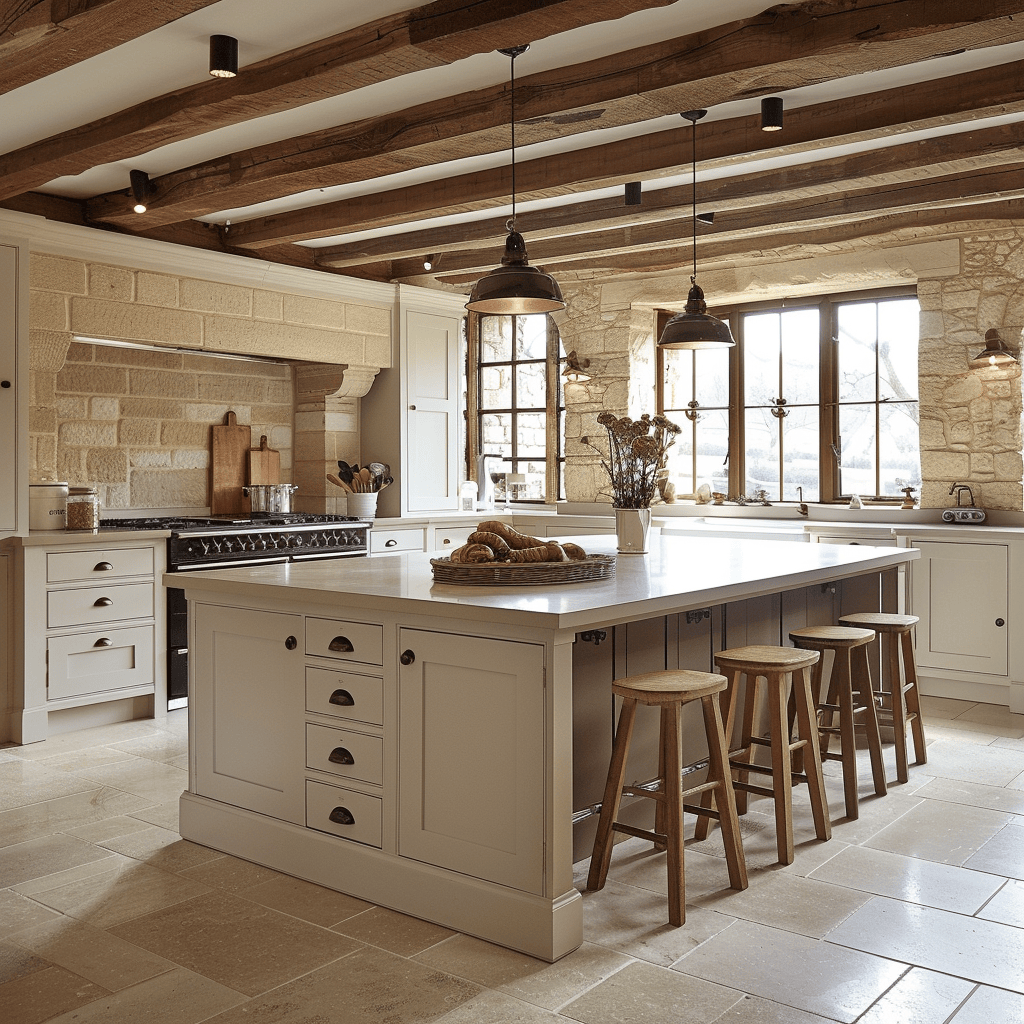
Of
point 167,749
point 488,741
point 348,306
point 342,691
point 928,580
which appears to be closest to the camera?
point 488,741

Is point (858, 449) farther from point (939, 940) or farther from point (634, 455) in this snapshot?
point (939, 940)

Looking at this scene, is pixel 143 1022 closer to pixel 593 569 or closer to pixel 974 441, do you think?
pixel 593 569

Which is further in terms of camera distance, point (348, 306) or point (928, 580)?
point (348, 306)

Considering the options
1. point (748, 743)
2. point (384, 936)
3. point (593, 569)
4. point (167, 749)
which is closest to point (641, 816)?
point (748, 743)

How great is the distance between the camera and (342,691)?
3080 mm

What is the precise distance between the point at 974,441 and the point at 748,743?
10.0ft

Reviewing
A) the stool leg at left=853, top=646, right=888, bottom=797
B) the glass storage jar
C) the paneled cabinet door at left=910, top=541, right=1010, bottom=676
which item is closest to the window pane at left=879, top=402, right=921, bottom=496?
the paneled cabinet door at left=910, top=541, right=1010, bottom=676

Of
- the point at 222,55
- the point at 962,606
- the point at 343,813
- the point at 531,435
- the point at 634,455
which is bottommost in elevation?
the point at 343,813

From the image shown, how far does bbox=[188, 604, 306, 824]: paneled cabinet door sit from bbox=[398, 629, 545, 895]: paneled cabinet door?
46cm

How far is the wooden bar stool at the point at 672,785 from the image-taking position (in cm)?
285

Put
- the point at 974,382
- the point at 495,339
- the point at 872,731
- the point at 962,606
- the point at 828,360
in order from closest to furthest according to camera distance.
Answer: the point at 872,731 → the point at 962,606 → the point at 974,382 → the point at 828,360 → the point at 495,339

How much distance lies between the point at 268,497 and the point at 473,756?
13.3 feet

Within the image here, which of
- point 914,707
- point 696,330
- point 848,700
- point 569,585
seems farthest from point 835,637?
point 696,330

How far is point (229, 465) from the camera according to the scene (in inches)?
260
